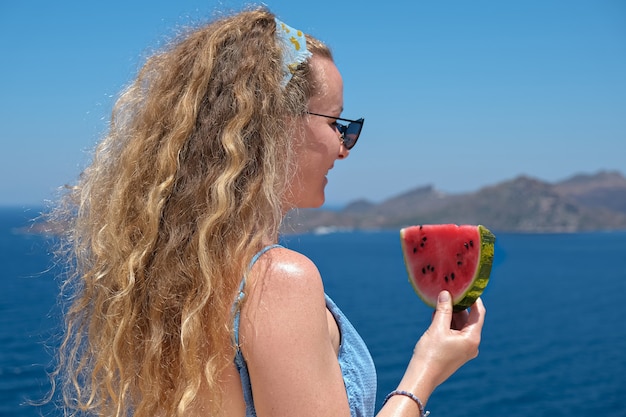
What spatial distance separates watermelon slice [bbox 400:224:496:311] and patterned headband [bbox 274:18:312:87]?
841mm

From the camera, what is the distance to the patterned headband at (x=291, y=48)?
169 centimetres

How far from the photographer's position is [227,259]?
1.51 meters

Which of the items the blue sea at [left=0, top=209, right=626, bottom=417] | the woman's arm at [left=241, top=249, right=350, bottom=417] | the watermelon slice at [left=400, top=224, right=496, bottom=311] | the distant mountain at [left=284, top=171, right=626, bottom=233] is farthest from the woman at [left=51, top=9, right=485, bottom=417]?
the distant mountain at [left=284, top=171, right=626, bottom=233]

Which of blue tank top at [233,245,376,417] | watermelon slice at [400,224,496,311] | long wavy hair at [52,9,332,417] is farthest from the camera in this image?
watermelon slice at [400,224,496,311]

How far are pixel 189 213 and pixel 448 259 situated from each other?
135 centimetres

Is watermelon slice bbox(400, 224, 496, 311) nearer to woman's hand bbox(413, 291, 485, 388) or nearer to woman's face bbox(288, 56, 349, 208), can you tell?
woman's hand bbox(413, 291, 485, 388)

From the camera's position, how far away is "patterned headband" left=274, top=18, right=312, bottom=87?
169 cm

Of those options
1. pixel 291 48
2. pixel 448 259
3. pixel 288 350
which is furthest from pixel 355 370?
pixel 448 259

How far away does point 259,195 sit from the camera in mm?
1569

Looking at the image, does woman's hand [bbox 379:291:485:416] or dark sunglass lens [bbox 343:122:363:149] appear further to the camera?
dark sunglass lens [bbox 343:122:363:149]

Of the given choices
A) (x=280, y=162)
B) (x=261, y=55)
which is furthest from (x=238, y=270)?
(x=261, y=55)

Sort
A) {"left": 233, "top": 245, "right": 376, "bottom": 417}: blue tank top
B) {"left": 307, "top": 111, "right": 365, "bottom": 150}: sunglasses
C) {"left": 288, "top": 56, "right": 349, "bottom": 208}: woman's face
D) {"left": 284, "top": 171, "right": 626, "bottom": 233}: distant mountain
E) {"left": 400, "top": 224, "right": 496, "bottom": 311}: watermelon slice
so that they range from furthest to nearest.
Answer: {"left": 284, "top": 171, "right": 626, "bottom": 233}: distant mountain < {"left": 400, "top": 224, "right": 496, "bottom": 311}: watermelon slice < {"left": 307, "top": 111, "right": 365, "bottom": 150}: sunglasses < {"left": 288, "top": 56, "right": 349, "bottom": 208}: woman's face < {"left": 233, "top": 245, "right": 376, "bottom": 417}: blue tank top

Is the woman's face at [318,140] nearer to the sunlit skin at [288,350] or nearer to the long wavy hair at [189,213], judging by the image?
the long wavy hair at [189,213]

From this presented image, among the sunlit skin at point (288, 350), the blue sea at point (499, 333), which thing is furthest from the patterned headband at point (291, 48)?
the blue sea at point (499, 333)
